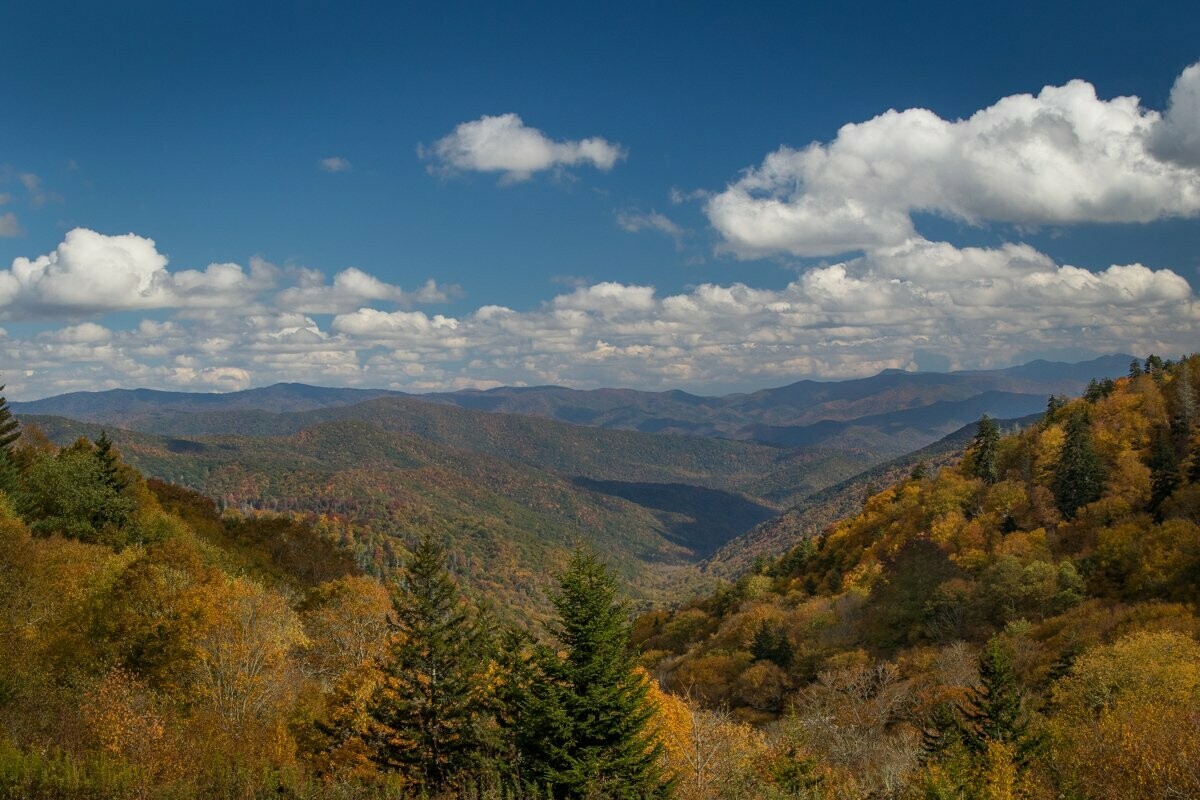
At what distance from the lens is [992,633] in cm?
6894

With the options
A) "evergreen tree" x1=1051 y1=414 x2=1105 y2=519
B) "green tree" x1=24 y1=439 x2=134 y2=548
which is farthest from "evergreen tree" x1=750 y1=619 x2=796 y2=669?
"green tree" x1=24 y1=439 x2=134 y2=548

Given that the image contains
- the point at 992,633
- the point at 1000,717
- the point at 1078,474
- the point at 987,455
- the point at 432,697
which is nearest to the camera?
the point at 432,697

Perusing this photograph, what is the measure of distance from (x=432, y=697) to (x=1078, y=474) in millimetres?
95425

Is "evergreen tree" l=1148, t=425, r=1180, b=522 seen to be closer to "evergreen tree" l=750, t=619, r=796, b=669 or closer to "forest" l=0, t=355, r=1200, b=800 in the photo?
"forest" l=0, t=355, r=1200, b=800

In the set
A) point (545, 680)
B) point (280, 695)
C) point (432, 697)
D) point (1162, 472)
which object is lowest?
point (280, 695)

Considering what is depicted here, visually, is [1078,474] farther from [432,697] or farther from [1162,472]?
[432,697]

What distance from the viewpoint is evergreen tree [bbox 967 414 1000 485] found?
4525 inches

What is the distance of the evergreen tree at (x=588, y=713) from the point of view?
2420cm

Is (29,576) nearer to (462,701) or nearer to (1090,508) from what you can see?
(462,701)

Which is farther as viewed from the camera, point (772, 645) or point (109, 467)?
point (772, 645)

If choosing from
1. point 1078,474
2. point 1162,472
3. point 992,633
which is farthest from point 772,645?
point 1162,472

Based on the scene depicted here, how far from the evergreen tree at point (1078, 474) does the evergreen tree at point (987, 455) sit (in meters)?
16.6

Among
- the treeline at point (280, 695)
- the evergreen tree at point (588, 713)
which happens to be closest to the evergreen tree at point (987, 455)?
the treeline at point (280, 695)

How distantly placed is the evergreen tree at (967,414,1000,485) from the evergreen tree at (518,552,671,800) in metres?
107
